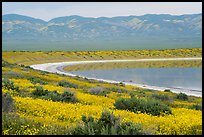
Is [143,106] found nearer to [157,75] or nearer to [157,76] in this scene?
[157,76]

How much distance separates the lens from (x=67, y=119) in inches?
413

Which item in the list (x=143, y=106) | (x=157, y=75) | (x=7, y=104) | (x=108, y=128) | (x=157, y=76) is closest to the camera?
(x=108, y=128)

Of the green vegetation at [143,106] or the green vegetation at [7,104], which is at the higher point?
the green vegetation at [7,104]

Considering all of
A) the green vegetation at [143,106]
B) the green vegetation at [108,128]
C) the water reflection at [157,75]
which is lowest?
the water reflection at [157,75]

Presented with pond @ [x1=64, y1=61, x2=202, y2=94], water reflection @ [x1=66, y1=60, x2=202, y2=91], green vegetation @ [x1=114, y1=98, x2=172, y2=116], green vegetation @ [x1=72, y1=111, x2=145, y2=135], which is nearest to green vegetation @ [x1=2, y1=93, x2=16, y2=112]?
green vegetation @ [x1=72, y1=111, x2=145, y2=135]

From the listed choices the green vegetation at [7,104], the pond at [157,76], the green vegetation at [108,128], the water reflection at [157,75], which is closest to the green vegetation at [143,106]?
the green vegetation at [7,104]

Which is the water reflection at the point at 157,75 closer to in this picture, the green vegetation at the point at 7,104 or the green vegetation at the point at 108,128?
the green vegetation at the point at 7,104

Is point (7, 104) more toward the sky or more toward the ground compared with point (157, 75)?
more toward the sky

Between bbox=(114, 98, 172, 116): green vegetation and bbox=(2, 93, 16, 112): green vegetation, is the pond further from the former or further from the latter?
bbox=(2, 93, 16, 112): green vegetation

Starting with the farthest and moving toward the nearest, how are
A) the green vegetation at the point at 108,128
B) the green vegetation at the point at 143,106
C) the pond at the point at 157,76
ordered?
the pond at the point at 157,76 → the green vegetation at the point at 143,106 → the green vegetation at the point at 108,128

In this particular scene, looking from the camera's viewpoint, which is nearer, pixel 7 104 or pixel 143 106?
pixel 7 104

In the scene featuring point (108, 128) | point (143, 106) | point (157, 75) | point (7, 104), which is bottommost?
point (157, 75)

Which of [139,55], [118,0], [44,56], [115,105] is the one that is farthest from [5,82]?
[139,55]

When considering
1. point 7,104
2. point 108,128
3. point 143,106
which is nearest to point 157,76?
point 143,106
